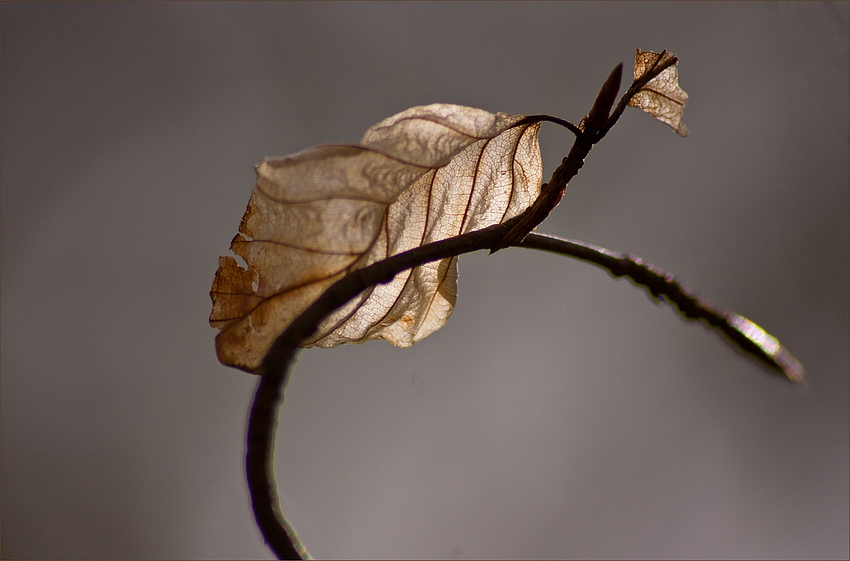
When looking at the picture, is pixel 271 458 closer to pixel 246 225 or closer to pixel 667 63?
pixel 246 225

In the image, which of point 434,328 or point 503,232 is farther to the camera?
point 434,328

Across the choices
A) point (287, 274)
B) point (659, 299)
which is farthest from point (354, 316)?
point (659, 299)

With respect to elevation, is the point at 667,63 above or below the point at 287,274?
above

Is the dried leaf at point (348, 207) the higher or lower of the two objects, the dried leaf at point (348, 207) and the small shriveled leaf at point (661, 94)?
the lower

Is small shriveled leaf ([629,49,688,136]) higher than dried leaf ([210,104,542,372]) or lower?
higher
